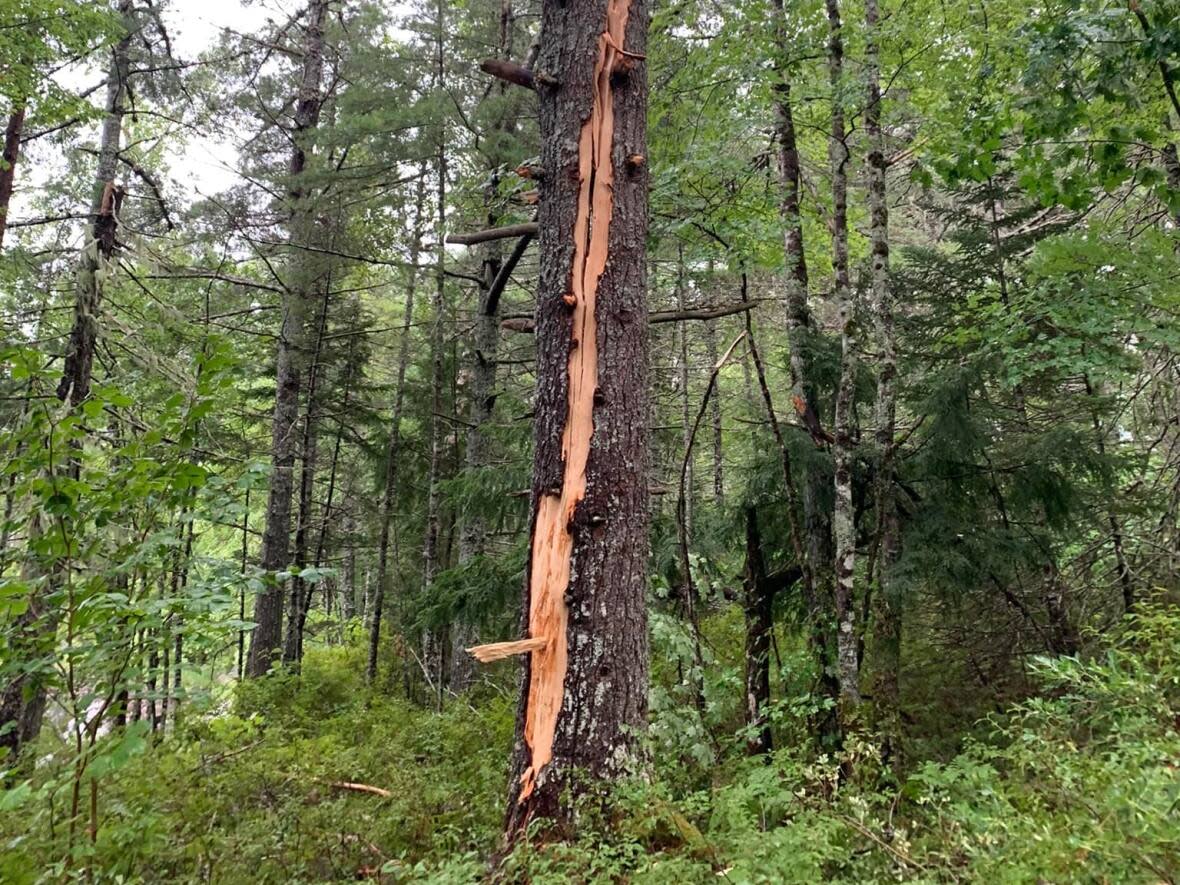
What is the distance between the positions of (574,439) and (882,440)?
2.84 metres

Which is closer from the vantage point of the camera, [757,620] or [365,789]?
[365,789]

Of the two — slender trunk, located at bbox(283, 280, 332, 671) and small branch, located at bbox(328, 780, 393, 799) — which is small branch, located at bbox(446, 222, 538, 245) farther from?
slender trunk, located at bbox(283, 280, 332, 671)

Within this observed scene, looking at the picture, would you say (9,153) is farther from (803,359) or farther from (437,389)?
(803,359)

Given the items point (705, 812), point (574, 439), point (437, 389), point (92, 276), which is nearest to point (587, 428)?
point (574, 439)

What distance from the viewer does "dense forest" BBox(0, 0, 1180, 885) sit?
268 cm

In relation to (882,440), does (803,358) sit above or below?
above

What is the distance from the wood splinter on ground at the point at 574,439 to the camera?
3129 mm

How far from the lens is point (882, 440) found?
16.5ft

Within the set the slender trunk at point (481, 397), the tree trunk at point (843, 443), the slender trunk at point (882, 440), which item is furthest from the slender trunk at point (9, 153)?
the slender trunk at point (882, 440)

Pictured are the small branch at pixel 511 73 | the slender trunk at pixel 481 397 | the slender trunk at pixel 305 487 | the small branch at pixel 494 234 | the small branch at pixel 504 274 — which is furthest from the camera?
the slender trunk at pixel 305 487

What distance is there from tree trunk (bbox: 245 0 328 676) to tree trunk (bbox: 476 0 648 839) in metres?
7.13

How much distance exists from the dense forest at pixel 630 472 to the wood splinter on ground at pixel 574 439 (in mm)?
22

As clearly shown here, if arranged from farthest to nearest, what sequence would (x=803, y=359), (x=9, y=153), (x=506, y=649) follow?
(x=9, y=153) → (x=803, y=359) → (x=506, y=649)

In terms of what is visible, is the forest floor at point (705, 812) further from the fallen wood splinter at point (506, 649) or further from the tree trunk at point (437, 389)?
the tree trunk at point (437, 389)
